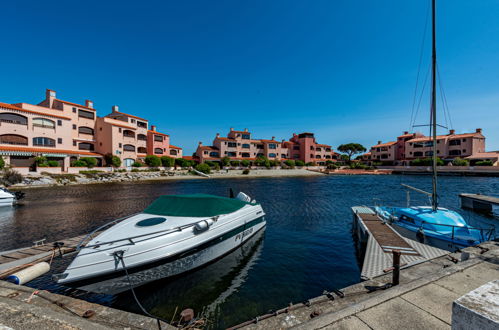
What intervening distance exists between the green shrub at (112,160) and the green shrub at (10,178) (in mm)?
18535

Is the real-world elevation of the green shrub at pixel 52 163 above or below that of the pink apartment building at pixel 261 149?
below

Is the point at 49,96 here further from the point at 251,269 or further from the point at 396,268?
the point at 396,268

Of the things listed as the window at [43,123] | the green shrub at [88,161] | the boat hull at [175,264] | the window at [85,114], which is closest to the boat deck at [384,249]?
the boat hull at [175,264]

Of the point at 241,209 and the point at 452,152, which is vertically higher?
the point at 452,152

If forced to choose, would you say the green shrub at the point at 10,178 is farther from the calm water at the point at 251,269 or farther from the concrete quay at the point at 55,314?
the concrete quay at the point at 55,314

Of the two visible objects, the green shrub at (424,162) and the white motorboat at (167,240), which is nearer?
the white motorboat at (167,240)

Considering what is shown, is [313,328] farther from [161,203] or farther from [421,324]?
[161,203]

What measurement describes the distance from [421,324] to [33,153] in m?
57.7

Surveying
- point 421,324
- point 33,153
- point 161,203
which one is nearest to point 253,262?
point 161,203

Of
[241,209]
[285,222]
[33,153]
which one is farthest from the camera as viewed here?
[33,153]

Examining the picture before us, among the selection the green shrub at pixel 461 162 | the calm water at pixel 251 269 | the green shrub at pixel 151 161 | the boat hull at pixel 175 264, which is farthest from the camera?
the green shrub at pixel 461 162

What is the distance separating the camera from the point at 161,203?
9.44 meters

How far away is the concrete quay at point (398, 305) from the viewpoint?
3914 millimetres

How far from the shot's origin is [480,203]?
20.6m
